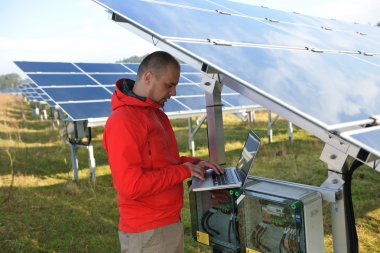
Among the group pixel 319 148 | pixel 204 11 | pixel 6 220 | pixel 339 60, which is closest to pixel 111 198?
pixel 6 220

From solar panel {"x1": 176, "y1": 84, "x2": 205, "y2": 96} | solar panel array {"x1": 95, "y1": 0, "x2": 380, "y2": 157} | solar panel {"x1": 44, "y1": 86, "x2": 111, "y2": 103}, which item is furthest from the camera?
solar panel {"x1": 176, "y1": 84, "x2": 205, "y2": 96}

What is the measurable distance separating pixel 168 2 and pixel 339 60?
1465mm

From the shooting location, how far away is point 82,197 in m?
6.05

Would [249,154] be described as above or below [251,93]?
below

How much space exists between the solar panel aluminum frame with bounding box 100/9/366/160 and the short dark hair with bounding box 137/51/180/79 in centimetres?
5

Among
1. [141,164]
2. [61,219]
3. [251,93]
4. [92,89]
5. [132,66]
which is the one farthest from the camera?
[132,66]

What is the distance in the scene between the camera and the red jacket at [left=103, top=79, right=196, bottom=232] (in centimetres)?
203

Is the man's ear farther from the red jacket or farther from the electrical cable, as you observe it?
the electrical cable

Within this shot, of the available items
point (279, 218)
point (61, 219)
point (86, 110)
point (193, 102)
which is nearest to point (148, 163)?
point (279, 218)

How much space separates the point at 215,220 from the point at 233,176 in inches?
15.0

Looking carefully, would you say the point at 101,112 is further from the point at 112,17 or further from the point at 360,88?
the point at 360,88

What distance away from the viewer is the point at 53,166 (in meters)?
8.21

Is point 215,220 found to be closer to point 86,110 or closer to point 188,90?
point 86,110

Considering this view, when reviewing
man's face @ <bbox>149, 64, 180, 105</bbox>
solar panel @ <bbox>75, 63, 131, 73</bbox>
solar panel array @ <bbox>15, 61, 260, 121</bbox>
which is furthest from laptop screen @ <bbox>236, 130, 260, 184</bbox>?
solar panel @ <bbox>75, 63, 131, 73</bbox>
